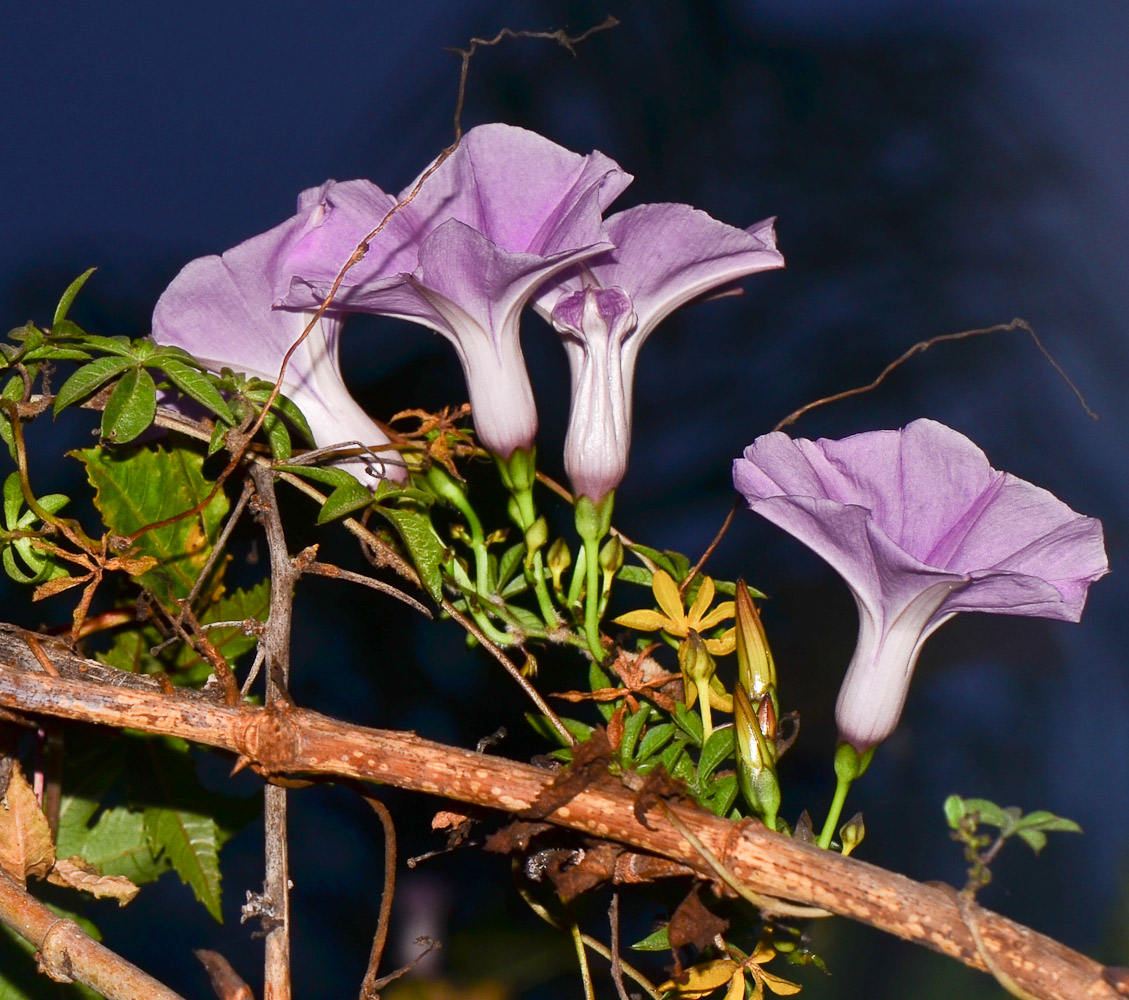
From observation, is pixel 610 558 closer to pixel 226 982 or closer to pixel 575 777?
pixel 575 777

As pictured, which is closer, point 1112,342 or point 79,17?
point 79,17

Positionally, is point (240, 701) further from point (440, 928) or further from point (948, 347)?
point (948, 347)

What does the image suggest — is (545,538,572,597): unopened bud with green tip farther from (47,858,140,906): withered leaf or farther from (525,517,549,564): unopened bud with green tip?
(47,858,140,906): withered leaf

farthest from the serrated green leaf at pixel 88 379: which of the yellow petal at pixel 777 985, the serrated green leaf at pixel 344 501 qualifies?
the yellow petal at pixel 777 985

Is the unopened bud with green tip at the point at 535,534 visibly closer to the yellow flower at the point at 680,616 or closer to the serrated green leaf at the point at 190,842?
the yellow flower at the point at 680,616

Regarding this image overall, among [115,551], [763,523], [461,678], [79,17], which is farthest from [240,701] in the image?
[79,17]

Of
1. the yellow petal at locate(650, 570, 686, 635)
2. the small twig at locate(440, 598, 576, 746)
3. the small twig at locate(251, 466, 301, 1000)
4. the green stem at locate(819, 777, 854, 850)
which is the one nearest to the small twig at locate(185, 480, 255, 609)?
the small twig at locate(251, 466, 301, 1000)

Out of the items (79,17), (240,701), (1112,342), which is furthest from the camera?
(1112,342)
